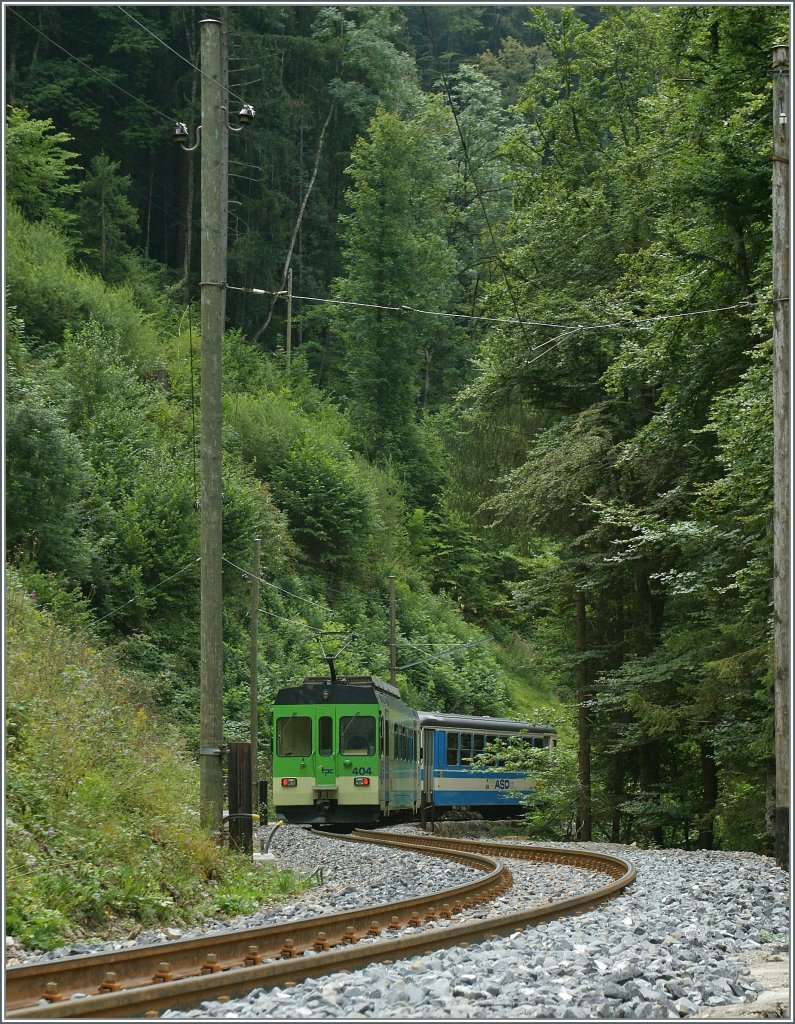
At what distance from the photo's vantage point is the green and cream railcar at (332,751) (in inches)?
988

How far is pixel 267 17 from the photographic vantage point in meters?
54.1

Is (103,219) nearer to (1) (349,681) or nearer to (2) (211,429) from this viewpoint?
(1) (349,681)

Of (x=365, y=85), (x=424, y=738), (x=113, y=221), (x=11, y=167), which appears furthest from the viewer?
(x=365, y=85)

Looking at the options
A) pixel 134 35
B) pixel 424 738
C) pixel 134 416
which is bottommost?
pixel 424 738

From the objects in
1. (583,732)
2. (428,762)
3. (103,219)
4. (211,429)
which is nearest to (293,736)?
(428,762)

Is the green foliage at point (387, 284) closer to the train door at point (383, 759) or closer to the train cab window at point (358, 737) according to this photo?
the train door at point (383, 759)

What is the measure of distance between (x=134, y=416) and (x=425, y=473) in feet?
73.0

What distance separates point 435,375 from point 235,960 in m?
58.0

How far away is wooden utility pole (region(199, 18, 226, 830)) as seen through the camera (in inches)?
521

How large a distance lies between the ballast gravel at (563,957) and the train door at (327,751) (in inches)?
383

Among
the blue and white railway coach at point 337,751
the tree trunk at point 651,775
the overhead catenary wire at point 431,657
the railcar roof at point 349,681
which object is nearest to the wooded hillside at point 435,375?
the tree trunk at point 651,775

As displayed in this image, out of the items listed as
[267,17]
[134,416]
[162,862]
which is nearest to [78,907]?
[162,862]

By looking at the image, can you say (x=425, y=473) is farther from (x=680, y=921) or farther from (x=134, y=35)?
(x=680, y=921)

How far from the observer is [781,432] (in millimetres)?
14719
